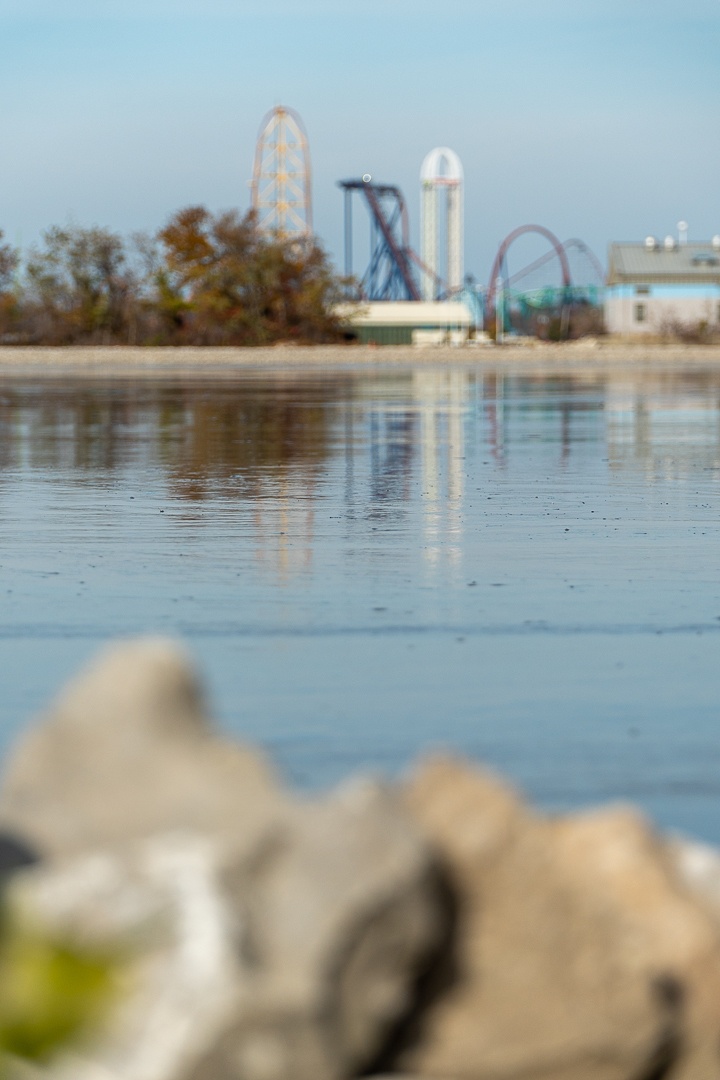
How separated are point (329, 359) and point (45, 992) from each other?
6445cm

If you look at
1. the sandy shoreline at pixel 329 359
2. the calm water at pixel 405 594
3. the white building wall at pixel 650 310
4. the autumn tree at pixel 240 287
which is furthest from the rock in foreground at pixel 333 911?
the white building wall at pixel 650 310

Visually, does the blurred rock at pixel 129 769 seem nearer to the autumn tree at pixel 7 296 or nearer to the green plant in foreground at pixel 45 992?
the green plant in foreground at pixel 45 992

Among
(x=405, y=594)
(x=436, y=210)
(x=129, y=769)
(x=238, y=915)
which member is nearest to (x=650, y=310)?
(x=436, y=210)

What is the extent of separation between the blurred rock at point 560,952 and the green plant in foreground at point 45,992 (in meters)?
0.55

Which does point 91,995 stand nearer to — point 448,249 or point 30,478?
point 30,478

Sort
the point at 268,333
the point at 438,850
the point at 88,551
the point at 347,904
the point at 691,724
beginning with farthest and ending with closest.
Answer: the point at 268,333 → the point at 88,551 → the point at 691,724 → the point at 438,850 → the point at 347,904

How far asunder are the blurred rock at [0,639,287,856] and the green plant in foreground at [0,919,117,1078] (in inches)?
9.9

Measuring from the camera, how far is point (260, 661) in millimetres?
6781

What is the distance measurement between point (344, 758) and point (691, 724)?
1.29 m

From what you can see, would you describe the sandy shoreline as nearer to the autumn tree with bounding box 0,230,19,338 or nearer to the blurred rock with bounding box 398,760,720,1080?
the autumn tree with bounding box 0,230,19,338

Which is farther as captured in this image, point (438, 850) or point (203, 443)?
point (203, 443)

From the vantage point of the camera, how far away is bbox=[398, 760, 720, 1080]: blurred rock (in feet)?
9.55

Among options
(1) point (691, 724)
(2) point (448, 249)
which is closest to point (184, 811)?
(1) point (691, 724)

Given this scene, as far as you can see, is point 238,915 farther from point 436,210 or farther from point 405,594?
point 436,210
